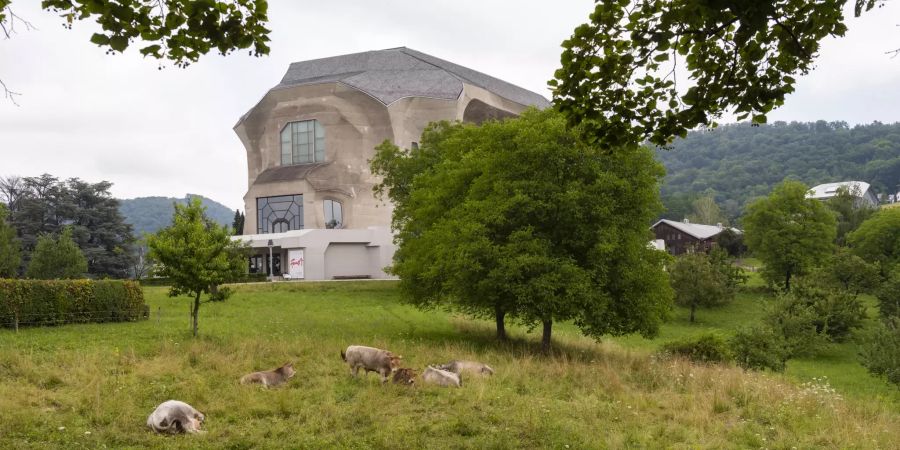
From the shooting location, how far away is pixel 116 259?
63406 millimetres

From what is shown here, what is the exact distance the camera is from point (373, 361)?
14188mm

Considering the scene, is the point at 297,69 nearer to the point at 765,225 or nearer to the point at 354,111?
the point at 354,111

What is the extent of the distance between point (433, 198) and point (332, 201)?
147ft

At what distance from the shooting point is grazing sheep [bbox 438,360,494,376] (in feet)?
49.8

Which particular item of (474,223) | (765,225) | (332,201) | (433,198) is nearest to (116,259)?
(332,201)

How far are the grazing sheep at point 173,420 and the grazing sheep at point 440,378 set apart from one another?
5.11 metres

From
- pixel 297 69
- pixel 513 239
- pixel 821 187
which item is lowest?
→ pixel 513 239

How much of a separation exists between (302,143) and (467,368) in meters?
61.1

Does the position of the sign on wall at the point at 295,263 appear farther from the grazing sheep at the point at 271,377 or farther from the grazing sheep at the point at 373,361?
the grazing sheep at the point at 271,377

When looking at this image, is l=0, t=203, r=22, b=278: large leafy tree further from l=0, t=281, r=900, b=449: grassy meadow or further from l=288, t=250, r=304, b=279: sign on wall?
l=0, t=281, r=900, b=449: grassy meadow

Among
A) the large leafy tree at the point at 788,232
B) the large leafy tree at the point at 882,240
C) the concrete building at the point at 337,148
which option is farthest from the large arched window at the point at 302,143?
the large leafy tree at the point at 882,240

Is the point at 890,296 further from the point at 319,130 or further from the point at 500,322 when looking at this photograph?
the point at 319,130

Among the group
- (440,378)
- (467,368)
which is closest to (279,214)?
(467,368)

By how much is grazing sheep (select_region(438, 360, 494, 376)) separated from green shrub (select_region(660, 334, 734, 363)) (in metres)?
10.7
